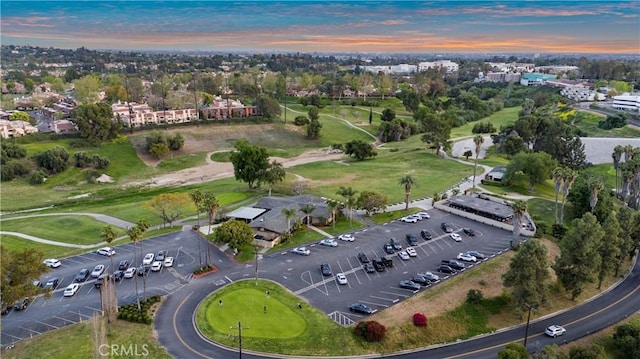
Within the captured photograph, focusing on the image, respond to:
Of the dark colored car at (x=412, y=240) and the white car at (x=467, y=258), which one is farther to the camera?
the dark colored car at (x=412, y=240)

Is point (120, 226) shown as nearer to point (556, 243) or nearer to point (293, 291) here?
point (293, 291)

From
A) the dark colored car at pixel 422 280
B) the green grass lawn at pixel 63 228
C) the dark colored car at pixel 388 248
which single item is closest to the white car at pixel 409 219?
the dark colored car at pixel 388 248

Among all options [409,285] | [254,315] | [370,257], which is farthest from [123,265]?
[409,285]

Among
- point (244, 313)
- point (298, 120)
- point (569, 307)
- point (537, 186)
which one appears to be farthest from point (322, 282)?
point (298, 120)

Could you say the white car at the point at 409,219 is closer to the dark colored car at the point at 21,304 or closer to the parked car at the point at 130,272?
the parked car at the point at 130,272

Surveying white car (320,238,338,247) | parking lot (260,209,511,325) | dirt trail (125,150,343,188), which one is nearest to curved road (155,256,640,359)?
parking lot (260,209,511,325)

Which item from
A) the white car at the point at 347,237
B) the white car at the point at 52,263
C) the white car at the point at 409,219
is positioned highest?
the white car at the point at 409,219
